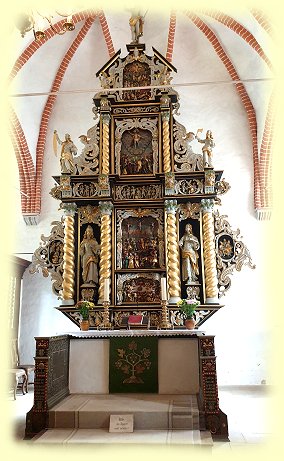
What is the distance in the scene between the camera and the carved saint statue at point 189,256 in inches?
369

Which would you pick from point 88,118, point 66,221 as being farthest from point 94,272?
point 88,118

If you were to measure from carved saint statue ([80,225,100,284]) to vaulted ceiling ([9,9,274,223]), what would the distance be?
3396 mm

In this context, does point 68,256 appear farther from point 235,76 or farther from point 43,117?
point 235,76

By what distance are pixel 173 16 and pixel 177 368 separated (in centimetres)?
976

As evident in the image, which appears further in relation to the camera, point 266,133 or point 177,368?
point 266,133

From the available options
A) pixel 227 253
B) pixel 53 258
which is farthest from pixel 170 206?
pixel 53 258

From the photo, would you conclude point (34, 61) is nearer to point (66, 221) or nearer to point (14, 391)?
point (66, 221)

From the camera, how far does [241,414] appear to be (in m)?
7.36

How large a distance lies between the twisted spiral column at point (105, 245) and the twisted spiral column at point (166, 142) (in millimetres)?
1514

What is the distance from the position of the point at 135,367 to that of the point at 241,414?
7.46 feet

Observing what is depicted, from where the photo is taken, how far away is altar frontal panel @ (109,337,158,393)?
20.8 feet

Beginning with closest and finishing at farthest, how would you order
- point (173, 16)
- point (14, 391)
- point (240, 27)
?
1. point (14, 391)
2. point (240, 27)
3. point (173, 16)

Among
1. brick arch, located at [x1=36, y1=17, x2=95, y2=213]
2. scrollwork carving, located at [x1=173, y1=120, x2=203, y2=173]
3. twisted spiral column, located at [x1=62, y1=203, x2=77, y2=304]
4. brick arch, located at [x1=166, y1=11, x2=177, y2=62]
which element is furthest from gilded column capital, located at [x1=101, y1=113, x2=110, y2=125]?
brick arch, located at [x1=166, y1=11, x2=177, y2=62]

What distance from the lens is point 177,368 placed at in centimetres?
634
